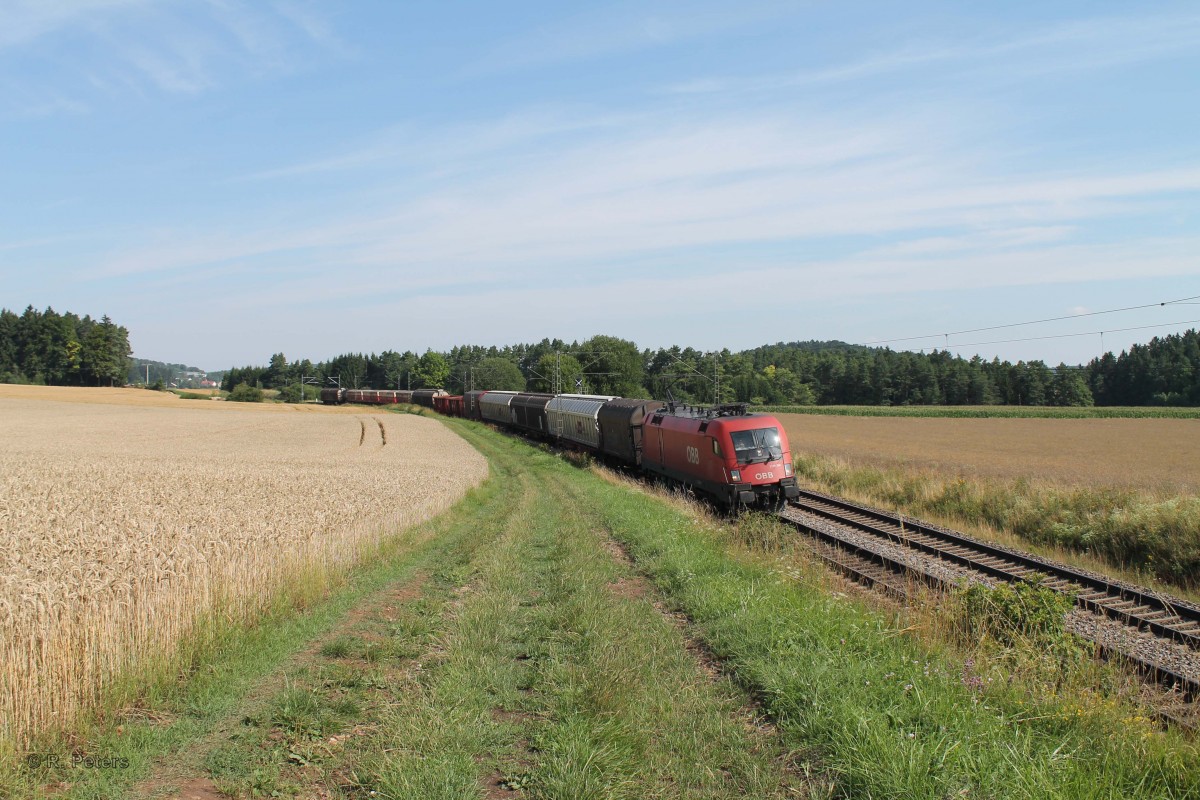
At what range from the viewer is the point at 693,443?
22.3 m

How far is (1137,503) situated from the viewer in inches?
673

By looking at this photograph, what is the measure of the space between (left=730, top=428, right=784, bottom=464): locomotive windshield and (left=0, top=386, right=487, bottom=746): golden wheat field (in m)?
7.84

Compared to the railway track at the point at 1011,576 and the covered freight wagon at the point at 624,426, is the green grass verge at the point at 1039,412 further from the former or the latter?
the railway track at the point at 1011,576

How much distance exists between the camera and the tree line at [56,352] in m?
116

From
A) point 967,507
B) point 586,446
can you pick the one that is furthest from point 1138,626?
point 586,446

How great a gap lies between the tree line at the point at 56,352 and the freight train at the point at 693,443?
342 ft

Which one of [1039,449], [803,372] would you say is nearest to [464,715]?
[1039,449]

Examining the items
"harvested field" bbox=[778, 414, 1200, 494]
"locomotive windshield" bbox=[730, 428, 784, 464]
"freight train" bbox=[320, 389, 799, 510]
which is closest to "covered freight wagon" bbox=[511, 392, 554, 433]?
"freight train" bbox=[320, 389, 799, 510]

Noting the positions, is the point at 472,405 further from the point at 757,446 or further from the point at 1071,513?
the point at 1071,513

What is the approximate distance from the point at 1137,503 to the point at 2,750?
20215 millimetres

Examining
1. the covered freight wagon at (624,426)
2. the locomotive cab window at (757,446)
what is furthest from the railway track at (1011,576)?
the covered freight wagon at (624,426)

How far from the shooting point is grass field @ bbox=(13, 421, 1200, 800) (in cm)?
495

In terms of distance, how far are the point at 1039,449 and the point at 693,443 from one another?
2778 cm

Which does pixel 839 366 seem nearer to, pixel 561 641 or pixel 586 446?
pixel 586 446
